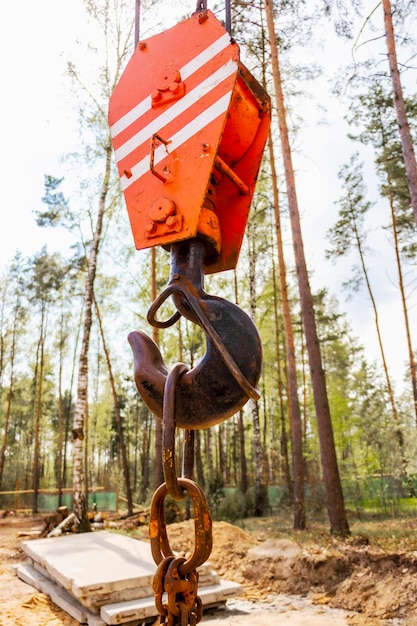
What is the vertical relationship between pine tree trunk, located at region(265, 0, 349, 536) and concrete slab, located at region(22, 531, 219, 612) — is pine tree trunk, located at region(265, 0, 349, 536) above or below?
above

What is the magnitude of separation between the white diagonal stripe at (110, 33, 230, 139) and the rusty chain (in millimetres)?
922

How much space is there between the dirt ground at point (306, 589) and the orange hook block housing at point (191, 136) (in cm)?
474

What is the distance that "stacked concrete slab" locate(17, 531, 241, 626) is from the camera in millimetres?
4809

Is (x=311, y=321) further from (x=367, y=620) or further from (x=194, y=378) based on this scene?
(x=194, y=378)

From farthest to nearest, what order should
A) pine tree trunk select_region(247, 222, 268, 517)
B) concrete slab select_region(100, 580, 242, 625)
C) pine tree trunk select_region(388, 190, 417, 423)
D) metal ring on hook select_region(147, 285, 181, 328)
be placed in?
pine tree trunk select_region(388, 190, 417, 423) → pine tree trunk select_region(247, 222, 268, 517) → concrete slab select_region(100, 580, 242, 625) → metal ring on hook select_region(147, 285, 181, 328)

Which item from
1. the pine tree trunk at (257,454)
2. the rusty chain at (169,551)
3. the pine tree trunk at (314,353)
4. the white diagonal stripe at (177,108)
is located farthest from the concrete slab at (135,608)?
the pine tree trunk at (257,454)

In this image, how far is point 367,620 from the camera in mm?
4840

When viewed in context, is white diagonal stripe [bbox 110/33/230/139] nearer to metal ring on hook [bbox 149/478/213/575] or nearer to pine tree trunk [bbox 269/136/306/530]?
metal ring on hook [bbox 149/478/213/575]

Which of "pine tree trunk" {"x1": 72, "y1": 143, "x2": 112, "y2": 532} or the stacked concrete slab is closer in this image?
the stacked concrete slab

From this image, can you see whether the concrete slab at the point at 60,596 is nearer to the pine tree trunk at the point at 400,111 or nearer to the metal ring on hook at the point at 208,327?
the metal ring on hook at the point at 208,327

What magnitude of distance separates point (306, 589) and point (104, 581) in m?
2.70

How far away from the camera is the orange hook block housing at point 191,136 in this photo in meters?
1.40

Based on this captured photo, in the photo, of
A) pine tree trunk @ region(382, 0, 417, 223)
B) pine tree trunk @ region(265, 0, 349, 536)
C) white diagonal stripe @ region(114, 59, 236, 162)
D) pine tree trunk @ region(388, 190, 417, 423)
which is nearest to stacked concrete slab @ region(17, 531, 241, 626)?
pine tree trunk @ region(265, 0, 349, 536)

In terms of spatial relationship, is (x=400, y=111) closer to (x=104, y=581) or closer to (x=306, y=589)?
(x=306, y=589)
